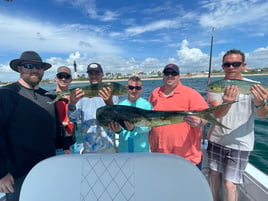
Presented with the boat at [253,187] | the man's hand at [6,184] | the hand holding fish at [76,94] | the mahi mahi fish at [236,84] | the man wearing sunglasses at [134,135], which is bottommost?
the boat at [253,187]

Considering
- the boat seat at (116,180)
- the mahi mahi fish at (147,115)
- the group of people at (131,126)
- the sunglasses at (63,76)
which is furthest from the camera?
the sunglasses at (63,76)

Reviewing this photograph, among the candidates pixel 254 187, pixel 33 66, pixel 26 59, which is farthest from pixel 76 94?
pixel 254 187

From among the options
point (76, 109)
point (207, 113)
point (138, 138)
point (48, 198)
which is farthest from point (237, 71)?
point (48, 198)

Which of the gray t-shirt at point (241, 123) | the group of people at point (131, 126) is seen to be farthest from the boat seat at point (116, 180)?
the gray t-shirt at point (241, 123)

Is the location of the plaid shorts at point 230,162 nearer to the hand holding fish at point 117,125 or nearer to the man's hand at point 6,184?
the hand holding fish at point 117,125

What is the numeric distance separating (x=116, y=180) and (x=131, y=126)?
0.75m

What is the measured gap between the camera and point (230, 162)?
269cm

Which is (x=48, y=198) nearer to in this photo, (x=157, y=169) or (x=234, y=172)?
(x=157, y=169)

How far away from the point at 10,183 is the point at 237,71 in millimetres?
3617

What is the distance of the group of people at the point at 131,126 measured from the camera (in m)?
2.36

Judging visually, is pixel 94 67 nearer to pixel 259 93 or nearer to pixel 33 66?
pixel 33 66

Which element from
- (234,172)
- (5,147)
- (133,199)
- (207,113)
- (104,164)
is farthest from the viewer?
(234,172)

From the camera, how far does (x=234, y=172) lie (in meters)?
2.67

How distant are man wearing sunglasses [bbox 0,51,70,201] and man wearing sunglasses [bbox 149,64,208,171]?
5.56 ft
